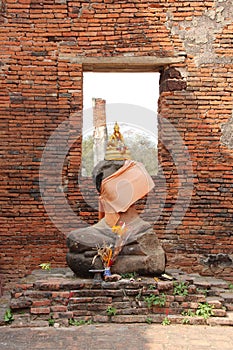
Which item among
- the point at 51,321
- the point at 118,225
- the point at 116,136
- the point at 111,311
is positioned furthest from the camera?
the point at 116,136

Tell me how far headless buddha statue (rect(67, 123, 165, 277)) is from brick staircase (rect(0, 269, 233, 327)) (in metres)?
0.24

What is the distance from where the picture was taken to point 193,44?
340 inches

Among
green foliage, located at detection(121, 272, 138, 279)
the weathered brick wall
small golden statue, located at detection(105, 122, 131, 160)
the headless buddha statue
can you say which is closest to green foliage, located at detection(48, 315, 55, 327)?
the headless buddha statue

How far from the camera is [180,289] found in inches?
251

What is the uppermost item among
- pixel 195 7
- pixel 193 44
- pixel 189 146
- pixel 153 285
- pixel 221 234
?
pixel 195 7

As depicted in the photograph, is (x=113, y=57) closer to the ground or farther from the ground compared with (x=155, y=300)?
farther from the ground

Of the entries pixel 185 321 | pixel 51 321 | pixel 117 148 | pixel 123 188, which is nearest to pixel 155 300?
pixel 185 321

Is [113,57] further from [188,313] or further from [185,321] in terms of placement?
[185,321]

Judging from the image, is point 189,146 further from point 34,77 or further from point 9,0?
point 9,0

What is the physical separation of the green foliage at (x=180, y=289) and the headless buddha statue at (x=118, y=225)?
328 mm

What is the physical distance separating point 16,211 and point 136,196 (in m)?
2.31

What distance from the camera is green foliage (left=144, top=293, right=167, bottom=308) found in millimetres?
6137

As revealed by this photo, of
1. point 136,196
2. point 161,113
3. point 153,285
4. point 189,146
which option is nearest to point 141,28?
point 161,113

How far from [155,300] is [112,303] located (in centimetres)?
47
